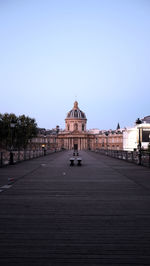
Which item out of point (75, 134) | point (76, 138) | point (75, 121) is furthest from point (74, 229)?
point (75, 121)

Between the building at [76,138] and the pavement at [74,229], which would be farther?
the building at [76,138]

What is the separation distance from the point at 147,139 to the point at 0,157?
84.4 m

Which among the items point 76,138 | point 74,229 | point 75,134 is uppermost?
point 75,134

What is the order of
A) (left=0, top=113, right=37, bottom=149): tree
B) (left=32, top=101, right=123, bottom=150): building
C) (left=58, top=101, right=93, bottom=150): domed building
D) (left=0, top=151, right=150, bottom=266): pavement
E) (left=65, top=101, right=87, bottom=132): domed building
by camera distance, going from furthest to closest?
1. (left=65, top=101, right=87, bottom=132): domed building
2. (left=58, top=101, right=93, bottom=150): domed building
3. (left=32, top=101, right=123, bottom=150): building
4. (left=0, top=113, right=37, bottom=149): tree
5. (left=0, top=151, right=150, bottom=266): pavement

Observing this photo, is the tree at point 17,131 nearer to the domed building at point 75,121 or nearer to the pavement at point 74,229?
the pavement at point 74,229

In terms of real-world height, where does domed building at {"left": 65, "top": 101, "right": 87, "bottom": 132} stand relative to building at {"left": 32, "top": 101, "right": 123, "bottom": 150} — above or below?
above

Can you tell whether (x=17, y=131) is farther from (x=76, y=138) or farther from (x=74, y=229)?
(x=76, y=138)

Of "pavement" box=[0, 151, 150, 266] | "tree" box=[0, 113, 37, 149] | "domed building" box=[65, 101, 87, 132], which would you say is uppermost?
"domed building" box=[65, 101, 87, 132]

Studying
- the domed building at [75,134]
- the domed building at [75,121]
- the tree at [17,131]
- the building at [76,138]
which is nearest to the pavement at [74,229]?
the tree at [17,131]

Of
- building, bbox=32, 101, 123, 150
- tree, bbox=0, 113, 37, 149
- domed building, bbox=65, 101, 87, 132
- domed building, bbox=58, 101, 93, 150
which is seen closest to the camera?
tree, bbox=0, 113, 37, 149

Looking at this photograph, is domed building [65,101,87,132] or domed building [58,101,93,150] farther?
domed building [65,101,87,132]

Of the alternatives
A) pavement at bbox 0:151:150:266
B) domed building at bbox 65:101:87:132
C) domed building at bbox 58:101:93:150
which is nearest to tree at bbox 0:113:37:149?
pavement at bbox 0:151:150:266

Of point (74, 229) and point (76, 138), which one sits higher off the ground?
point (76, 138)

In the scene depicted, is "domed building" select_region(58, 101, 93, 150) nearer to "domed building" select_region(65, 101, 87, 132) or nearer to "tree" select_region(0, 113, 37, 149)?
"domed building" select_region(65, 101, 87, 132)
